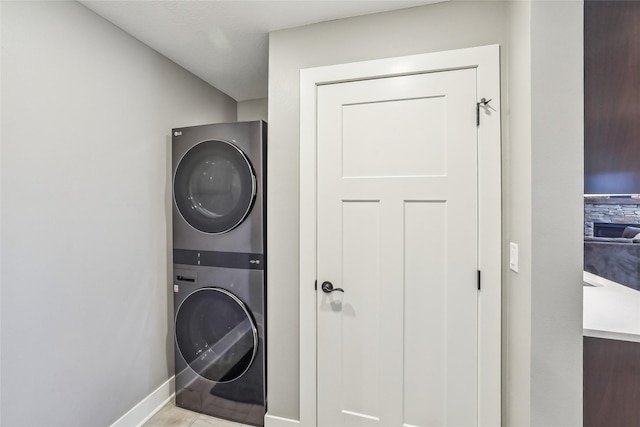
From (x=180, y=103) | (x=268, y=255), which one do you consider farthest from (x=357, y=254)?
(x=180, y=103)

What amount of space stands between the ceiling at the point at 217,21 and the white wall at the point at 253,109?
0.79 metres

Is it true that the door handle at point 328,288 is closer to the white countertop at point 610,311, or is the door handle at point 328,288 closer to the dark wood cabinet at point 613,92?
the white countertop at point 610,311

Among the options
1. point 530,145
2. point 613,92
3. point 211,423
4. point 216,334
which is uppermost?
point 613,92

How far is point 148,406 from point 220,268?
3.32ft

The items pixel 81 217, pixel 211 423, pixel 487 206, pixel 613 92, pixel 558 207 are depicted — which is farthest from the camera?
pixel 211 423

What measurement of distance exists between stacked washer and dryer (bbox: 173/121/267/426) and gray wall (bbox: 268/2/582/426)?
0.45 meters

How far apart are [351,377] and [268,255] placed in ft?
2.73

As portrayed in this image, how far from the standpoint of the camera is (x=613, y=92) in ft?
4.15

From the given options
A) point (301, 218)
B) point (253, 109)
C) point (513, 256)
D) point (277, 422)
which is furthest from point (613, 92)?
point (253, 109)

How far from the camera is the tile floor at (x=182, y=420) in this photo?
1.88m

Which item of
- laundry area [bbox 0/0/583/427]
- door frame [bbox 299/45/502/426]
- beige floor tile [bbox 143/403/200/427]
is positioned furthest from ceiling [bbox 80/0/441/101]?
beige floor tile [bbox 143/403/200/427]

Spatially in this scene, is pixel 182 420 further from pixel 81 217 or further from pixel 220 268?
pixel 81 217

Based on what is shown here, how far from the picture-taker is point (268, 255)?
1.83m

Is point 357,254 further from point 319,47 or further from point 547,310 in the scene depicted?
point 319,47
